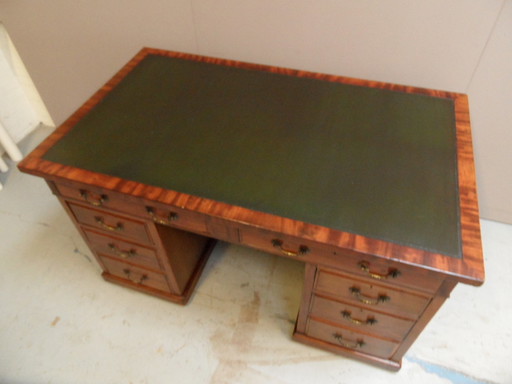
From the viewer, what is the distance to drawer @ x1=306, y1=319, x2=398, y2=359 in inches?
46.4

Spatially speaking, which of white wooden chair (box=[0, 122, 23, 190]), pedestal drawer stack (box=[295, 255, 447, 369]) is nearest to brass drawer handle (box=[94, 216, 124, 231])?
pedestal drawer stack (box=[295, 255, 447, 369])

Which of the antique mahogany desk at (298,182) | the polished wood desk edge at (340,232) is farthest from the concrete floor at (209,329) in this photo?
the polished wood desk edge at (340,232)

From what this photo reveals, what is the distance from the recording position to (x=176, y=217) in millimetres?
1010

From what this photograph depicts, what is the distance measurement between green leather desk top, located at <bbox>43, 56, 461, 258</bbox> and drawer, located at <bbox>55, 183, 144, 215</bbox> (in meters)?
0.06

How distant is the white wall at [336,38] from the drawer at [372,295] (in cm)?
83

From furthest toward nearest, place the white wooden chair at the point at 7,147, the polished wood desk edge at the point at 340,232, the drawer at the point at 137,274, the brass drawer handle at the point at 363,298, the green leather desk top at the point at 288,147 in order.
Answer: the white wooden chair at the point at 7,147, the drawer at the point at 137,274, the brass drawer handle at the point at 363,298, the green leather desk top at the point at 288,147, the polished wood desk edge at the point at 340,232

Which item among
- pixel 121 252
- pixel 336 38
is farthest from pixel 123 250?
pixel 336 38

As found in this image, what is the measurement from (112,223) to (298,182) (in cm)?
63

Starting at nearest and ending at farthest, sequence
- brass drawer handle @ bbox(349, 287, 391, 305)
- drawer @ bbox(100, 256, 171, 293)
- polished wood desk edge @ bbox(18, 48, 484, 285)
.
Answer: polished wood desk edge @ bbox(18, 48, 484, 285)
brass drawer handle @ bbox(349, 287, 391, 305)
drawer @ bbox(100, 256, 171, 293)

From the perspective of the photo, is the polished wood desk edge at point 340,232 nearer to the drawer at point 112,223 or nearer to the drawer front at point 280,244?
the drawer front at point 280,244

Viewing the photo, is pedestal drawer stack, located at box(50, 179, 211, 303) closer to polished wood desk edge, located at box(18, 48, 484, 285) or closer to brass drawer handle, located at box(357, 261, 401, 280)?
polished wood desk edge, located at box(18, 48, 484, 285)

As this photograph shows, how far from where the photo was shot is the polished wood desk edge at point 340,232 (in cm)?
79

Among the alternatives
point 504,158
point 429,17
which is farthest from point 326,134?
point 504,158

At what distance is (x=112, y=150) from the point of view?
1076 mm
